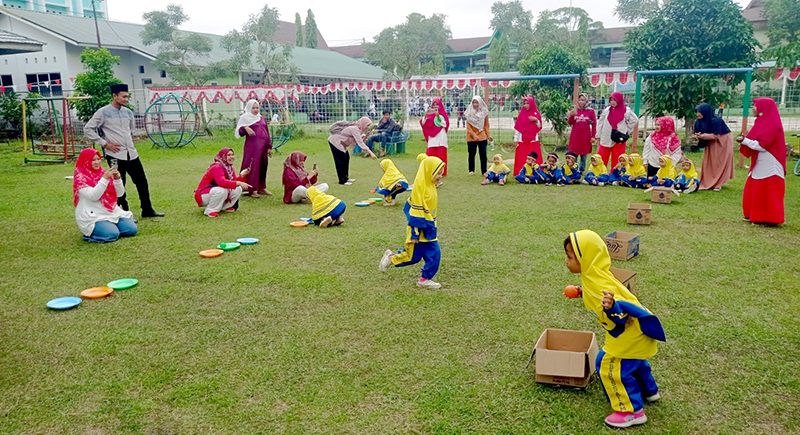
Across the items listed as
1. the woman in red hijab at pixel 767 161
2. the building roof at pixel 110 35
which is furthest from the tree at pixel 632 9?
the woman in red hijab at pixel 767 161

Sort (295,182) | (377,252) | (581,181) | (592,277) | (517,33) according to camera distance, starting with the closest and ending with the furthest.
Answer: (592,277) → (377,252) → (295,182) → (581,181) → (517,33)

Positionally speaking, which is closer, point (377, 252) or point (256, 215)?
point (377, 252)

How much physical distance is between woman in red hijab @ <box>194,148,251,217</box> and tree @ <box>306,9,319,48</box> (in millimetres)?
49915

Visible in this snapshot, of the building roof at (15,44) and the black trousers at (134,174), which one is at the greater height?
the building roof at (15,44)

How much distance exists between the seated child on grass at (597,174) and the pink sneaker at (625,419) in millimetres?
8867

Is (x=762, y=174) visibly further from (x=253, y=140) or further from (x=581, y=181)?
(x=253, y=140)

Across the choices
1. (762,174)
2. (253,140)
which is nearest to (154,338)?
(253,140)

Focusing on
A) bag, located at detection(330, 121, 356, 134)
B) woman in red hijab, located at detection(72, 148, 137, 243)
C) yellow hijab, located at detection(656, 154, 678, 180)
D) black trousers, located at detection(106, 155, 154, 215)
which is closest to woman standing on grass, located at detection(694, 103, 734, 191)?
yellow hijab, located at detection(656, 154, 678, 180)

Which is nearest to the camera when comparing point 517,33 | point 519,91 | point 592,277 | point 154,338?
point 592,277

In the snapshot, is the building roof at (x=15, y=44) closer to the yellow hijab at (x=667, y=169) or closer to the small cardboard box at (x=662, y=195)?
the small cardboard box at (x=662, y=195)

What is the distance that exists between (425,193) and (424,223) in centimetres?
27

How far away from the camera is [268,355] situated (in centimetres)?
422

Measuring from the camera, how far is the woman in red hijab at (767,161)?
7.60m

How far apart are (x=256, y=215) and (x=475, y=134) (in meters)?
5.56
